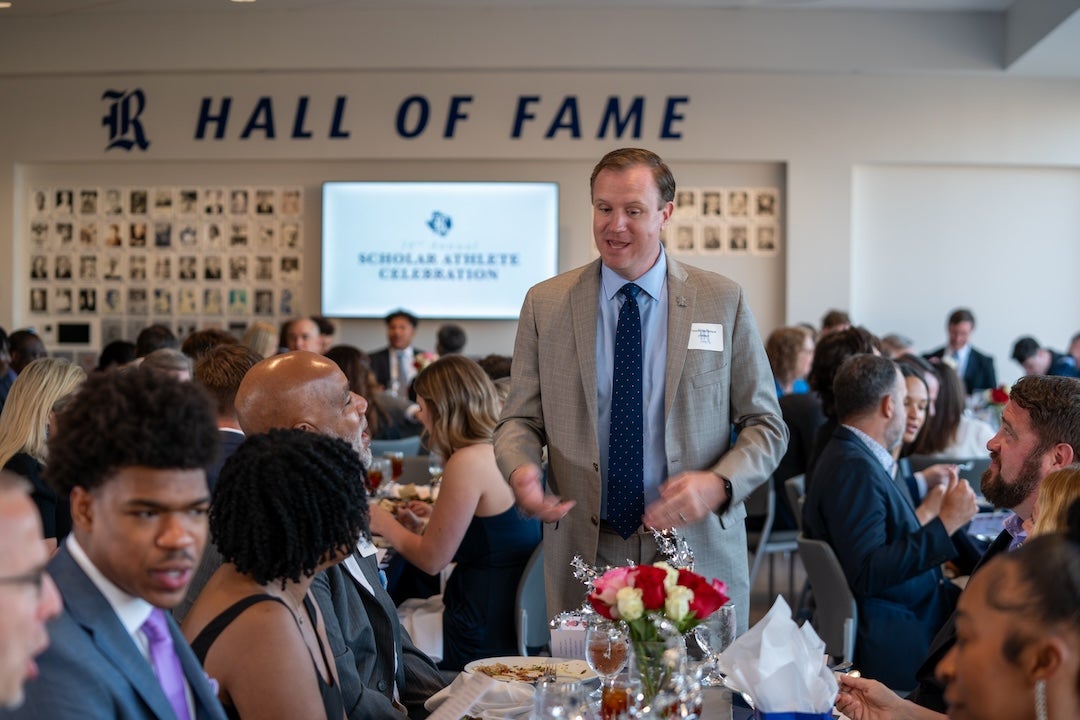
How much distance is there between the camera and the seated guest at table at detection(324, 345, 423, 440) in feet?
19.7

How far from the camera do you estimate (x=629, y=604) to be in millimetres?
1764

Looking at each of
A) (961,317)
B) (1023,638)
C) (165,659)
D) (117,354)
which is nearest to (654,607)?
(1023,638)

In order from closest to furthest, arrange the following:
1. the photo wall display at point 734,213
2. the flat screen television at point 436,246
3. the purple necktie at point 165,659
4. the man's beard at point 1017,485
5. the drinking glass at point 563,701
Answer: the purple necktie at point 165,659 < the drinking glass at point 563,701 < the man's beard at point 1017,485 < the flat screen television at point 436,246 < the photo wall display at point 734,213

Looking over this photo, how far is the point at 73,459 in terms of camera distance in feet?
4.88

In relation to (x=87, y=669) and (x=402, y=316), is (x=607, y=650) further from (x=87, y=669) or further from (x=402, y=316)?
(x=402, y=316)

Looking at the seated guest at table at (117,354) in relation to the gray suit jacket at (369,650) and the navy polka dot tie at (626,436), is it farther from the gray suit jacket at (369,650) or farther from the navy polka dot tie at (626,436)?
the navy polka dot tie at (626,436)

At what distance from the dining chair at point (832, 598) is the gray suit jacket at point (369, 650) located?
1553 mm

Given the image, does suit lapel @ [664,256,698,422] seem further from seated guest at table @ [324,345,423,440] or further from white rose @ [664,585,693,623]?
seated guest at table @ [324,345,423,440]

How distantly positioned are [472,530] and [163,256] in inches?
305

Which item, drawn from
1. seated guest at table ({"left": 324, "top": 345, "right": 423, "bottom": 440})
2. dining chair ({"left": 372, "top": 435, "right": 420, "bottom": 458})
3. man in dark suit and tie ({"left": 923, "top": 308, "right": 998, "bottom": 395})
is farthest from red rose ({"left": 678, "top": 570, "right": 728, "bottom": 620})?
man in dark suit and tie ({"left": 923, "top": 308, "right": 998, "bottom": 395})

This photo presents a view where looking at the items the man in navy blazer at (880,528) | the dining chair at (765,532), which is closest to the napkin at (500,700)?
the man in navy blazer at (880,528)

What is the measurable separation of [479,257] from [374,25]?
216cm

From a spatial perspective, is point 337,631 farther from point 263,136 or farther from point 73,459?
point 263,136

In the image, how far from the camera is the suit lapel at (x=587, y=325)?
285cm
